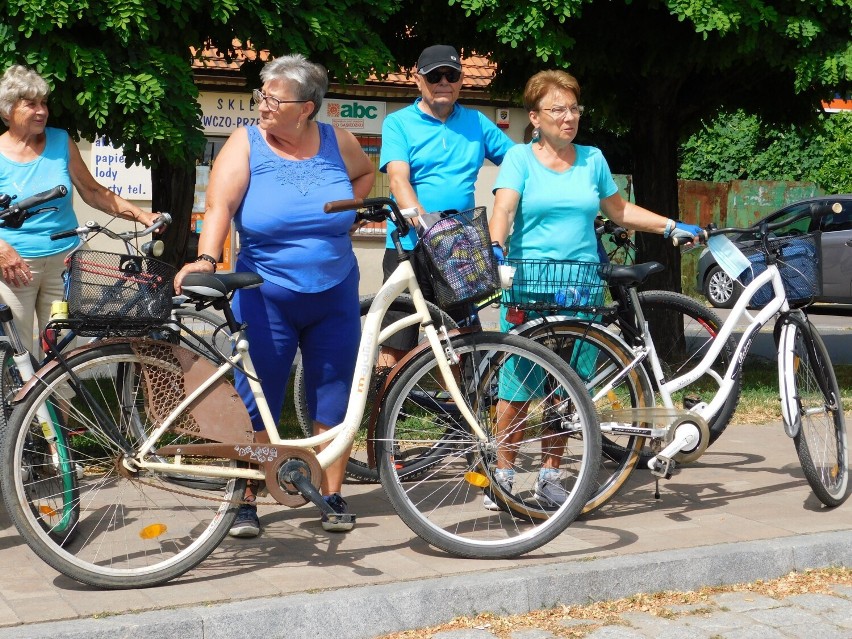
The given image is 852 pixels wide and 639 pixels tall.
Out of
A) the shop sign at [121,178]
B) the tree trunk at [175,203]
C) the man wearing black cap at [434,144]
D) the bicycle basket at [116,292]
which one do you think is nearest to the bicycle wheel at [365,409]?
the man wearing black cap at [434,144]

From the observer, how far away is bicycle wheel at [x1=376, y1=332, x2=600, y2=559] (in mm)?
4711

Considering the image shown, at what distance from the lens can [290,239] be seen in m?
4.82

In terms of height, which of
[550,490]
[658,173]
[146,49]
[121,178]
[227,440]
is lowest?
[550,490]

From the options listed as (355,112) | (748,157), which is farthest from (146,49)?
(748,157)

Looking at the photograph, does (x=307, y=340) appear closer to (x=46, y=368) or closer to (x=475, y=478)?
(x=475, y=478)

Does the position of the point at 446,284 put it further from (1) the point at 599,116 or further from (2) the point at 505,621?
(1) the point at 599,116

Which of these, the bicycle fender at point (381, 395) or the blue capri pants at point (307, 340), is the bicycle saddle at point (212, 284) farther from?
the bicycle fender at point (381, 395)

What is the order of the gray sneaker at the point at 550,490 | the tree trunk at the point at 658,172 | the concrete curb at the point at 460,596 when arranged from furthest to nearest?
the tree trunk at the point at 658,172
the gray sneaker at the point at 550,490
the concrete curb at the point at 460,596

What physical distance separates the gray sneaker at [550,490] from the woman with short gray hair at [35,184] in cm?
199

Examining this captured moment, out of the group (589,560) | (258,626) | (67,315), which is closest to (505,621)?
(589,560)

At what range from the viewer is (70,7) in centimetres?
652

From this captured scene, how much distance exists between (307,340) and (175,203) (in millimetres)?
4086

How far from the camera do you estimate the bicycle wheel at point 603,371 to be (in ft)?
17.4

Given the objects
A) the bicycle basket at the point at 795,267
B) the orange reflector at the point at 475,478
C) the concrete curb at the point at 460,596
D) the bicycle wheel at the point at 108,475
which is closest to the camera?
the concrete curb at the point at 460,596
